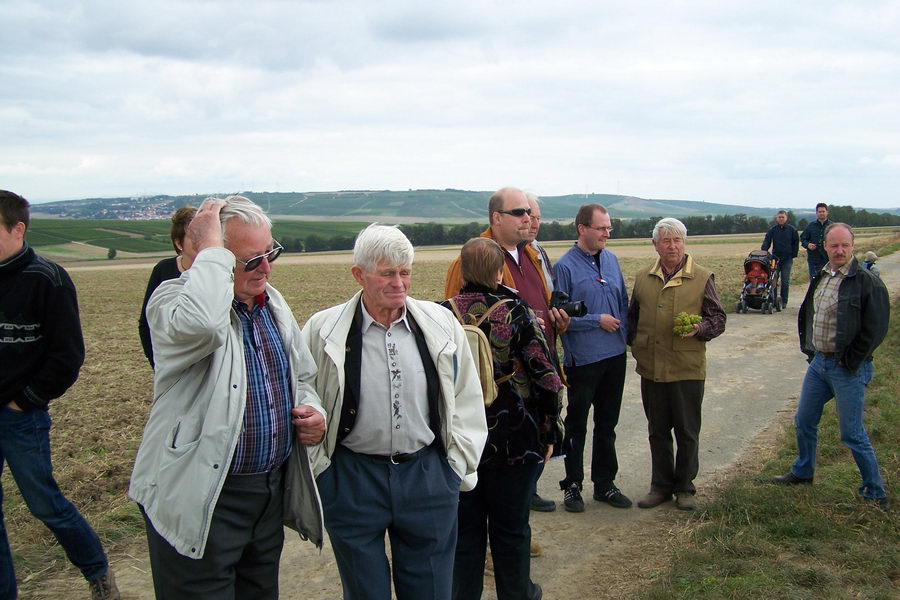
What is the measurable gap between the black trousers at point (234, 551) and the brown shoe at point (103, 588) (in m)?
1.55

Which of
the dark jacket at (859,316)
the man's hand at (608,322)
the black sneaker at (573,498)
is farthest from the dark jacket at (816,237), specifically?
the black sneaker at (573,498)

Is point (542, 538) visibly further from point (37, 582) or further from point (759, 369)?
point (759, 369)

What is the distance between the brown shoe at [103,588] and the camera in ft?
12.5

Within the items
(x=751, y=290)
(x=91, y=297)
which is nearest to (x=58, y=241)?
(x=91, y=297)

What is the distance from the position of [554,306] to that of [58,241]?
74.7 meters

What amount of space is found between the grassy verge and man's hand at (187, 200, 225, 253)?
9.76 ft

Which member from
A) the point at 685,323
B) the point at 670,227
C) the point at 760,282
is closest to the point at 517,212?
the point at 670,227

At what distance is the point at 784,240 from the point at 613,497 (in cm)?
1158

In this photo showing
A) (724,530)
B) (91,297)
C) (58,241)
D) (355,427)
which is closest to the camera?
(355,427)

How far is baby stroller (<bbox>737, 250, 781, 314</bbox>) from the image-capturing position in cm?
1404

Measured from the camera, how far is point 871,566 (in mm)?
4051

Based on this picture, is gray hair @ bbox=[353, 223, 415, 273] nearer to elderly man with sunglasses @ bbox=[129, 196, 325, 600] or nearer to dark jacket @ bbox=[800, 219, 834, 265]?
elderly man with sunglasses @ bbox=[129, 196, 325, 600]

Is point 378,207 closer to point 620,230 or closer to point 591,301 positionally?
point 620,230

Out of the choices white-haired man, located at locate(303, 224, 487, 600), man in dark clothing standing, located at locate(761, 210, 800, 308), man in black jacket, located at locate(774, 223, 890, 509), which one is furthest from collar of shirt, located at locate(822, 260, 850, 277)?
man in dark clothing standing, located at locate(761, 210, 800, 308)
